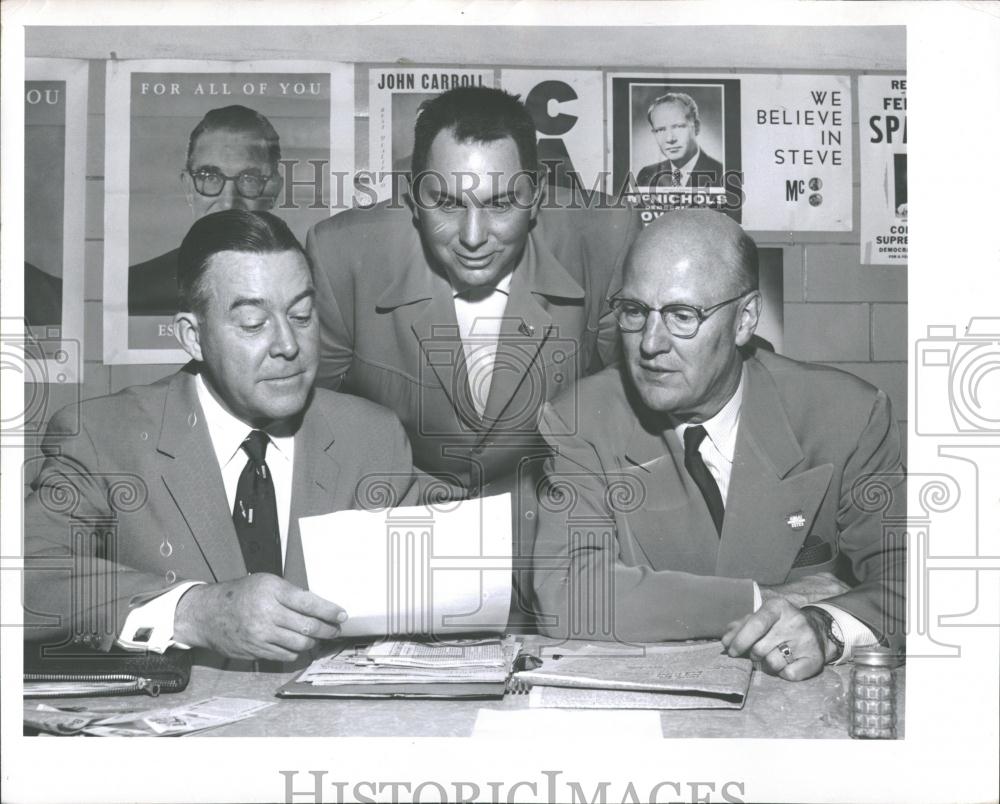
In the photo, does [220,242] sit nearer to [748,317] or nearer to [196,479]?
[196,479]

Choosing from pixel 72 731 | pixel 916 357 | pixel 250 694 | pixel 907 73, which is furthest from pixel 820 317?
pixel 72 731

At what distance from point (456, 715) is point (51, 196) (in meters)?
1.84

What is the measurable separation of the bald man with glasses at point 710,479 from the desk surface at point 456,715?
5.9 inches

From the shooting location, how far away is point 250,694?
124 inches

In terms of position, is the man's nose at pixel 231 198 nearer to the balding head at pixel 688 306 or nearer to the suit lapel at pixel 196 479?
the suit lapel at pixel 196 479

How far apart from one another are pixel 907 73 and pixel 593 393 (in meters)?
1.27

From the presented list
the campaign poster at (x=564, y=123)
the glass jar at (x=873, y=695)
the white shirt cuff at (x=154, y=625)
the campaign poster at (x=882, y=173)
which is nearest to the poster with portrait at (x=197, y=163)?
the campaign poster at (x=564, y=123)

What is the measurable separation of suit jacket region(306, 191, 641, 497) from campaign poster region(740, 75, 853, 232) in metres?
0.39

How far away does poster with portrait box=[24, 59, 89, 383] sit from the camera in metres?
3.30

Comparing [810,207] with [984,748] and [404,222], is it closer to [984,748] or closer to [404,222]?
[404,222]

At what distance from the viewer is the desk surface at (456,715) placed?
3.08m

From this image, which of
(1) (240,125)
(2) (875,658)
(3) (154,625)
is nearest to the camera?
(2) (875,658)

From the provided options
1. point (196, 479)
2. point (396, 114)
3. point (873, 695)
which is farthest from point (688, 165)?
point (196, 479)

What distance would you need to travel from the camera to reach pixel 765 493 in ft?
10.7
